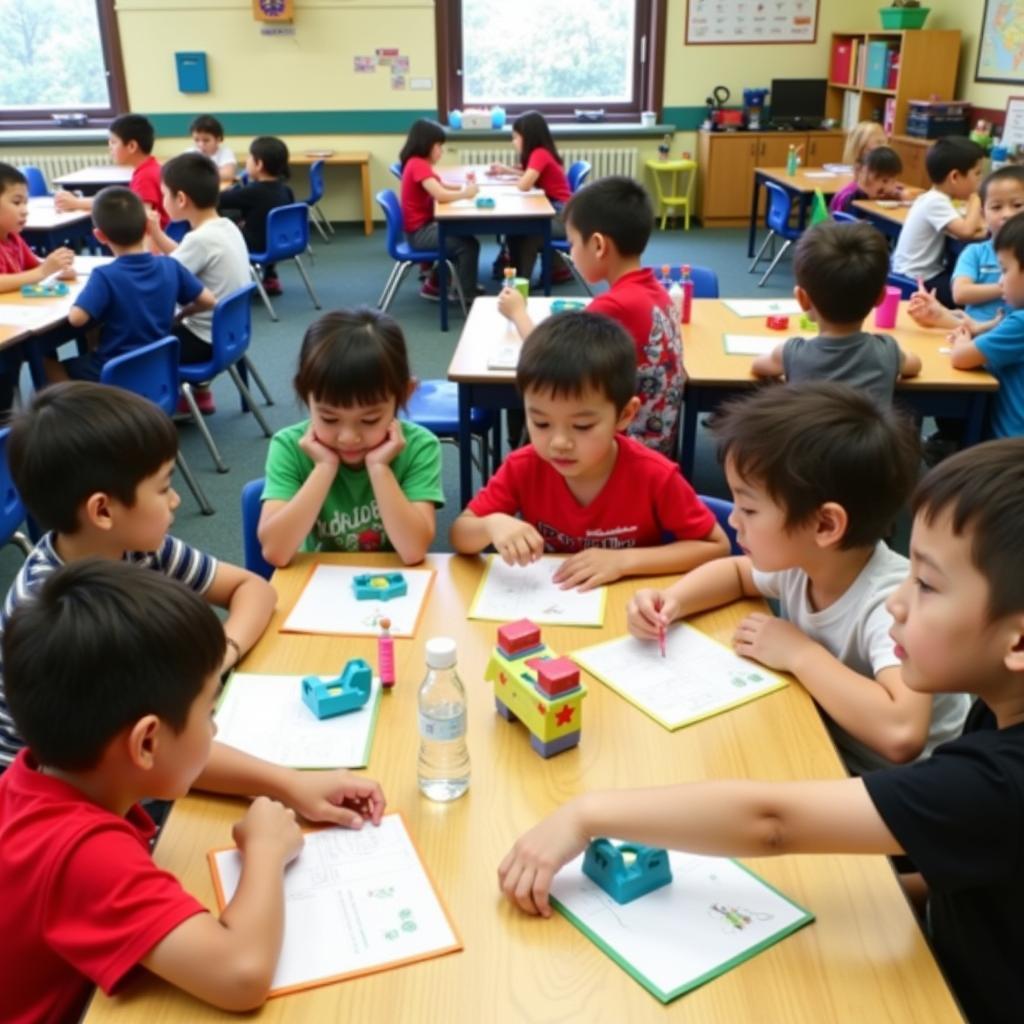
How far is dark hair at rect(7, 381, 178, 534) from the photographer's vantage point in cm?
154

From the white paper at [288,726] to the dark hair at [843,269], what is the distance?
1.94m

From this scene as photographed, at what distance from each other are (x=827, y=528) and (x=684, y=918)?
0.66 meters

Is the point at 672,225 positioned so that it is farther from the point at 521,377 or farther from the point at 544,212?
the point at 521,377

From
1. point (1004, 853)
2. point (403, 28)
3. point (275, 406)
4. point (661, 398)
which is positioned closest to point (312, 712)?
point (1004, 853)

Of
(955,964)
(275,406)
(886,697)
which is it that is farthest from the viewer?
(275,406)

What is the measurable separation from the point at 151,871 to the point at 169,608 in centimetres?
26

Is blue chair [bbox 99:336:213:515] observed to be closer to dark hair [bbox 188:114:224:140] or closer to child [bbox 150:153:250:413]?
child [bbox 150:153:250:413]

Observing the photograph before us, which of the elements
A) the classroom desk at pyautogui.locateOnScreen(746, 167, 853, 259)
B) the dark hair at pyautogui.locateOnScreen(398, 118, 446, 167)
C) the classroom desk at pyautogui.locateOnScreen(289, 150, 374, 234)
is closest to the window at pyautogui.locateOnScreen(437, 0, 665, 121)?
the classroom desk at pyautogui.locateOnScreen(289, 150, 374, 234)

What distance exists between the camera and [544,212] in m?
5.92

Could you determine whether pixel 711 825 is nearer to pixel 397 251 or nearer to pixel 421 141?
pixel 397 251

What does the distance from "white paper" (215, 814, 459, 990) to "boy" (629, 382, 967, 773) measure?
584mm

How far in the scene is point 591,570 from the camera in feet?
5.70

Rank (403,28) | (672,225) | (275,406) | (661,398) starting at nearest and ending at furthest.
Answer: (661,398), (275,406), (403,28), (672,225)

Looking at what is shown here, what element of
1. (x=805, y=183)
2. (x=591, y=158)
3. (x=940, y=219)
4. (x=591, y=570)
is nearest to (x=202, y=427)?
(x=591, y=570)
